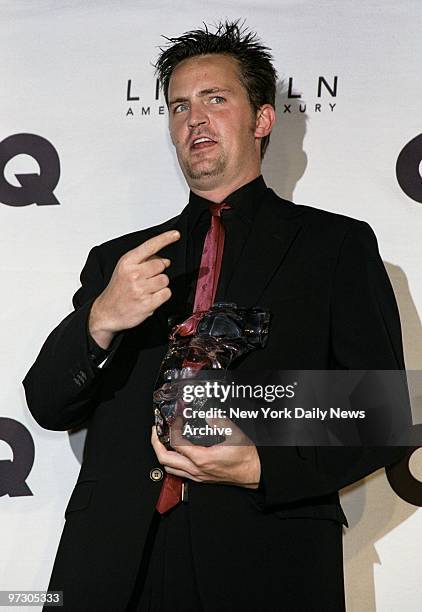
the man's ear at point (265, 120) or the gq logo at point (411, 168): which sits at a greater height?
the man's ear at point (265, 120)

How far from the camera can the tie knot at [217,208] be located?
79.3 inches

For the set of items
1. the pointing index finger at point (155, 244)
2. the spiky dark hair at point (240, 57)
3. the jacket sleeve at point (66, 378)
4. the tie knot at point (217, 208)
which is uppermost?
A: the spiky dark hair at point (240, 57)

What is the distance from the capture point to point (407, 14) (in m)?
2.35

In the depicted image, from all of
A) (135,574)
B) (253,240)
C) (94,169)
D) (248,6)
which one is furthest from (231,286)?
(248,6)

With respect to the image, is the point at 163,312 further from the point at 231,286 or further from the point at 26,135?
the point at 26,135

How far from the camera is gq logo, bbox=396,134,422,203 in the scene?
7.47 ft

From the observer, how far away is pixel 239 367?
6.01 feet

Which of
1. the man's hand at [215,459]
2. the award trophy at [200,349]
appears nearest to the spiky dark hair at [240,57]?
the award trophy at [200,349]

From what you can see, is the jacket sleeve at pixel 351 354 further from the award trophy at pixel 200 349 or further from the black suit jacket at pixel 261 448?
the award trophy at pixel 200 349

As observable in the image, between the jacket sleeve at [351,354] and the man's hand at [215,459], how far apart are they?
0.07 feet

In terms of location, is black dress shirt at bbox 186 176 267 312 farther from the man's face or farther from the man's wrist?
the man's wrist

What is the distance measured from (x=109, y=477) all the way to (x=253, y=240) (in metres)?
0.48

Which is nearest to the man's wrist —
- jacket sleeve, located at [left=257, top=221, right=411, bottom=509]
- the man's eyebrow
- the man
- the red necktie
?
the man

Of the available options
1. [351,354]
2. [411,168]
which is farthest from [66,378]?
[411,168]
